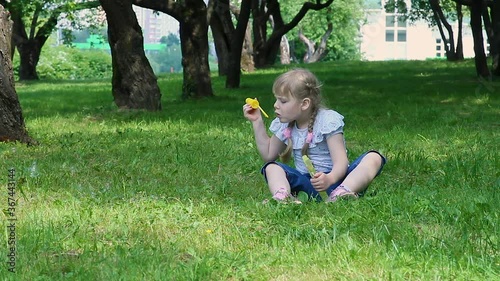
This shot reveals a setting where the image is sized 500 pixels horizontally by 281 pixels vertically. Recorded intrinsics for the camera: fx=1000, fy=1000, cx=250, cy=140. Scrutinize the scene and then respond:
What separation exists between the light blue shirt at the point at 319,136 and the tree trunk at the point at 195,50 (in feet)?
36.6

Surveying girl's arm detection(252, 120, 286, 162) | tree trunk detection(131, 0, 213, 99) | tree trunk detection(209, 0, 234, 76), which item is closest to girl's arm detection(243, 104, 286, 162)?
girl's arm detection(252, 120, 286, 162)

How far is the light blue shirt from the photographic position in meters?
Result: 6.00


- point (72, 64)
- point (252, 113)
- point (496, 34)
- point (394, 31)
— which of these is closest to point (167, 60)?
point (72, 64)

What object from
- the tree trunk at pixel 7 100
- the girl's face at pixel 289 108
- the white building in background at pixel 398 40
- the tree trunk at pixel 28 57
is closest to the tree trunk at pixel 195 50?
the tree trunk at pixel 7 100

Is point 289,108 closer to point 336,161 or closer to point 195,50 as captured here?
point 336,161

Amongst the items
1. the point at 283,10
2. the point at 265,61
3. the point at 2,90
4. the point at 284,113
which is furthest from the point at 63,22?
the point at 284,113

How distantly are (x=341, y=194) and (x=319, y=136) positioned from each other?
46 centimetres

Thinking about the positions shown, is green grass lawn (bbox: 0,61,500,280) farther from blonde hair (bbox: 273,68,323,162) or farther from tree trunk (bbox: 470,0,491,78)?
tree trunk (bbox: 470,0,491,78)

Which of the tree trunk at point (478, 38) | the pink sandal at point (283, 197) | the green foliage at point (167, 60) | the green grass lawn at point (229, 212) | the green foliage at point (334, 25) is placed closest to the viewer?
the green grass lawn at point (229, 212)

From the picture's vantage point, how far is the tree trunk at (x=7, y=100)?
9219mm

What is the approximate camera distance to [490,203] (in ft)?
17.8

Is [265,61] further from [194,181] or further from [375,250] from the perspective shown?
[375,250]

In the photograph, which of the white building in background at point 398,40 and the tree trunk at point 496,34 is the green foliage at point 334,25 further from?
the white building in background at point 398,40

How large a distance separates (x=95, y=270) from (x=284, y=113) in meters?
2.20
